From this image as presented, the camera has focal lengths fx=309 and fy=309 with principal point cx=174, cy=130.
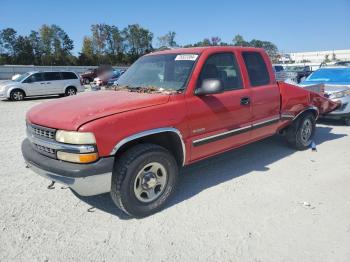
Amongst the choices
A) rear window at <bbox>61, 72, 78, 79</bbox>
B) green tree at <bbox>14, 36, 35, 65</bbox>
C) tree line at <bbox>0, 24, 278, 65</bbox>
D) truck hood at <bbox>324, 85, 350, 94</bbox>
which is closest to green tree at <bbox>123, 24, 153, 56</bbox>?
tree line at <bbox>0, 24, 278, 65</bbox>

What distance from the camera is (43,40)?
2672 inches

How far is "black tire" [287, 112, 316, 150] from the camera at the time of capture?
19.6 ft

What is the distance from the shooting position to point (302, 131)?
6.10 meters

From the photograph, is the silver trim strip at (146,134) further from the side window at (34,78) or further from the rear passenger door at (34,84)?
the side window at (34,78)

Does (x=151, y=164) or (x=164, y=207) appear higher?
(x=151, y=164)

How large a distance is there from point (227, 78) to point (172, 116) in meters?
1.29

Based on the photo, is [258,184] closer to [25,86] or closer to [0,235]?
[0,235]

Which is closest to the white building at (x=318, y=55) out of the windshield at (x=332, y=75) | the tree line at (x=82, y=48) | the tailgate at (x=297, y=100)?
the tree line at (x=82, y=48)

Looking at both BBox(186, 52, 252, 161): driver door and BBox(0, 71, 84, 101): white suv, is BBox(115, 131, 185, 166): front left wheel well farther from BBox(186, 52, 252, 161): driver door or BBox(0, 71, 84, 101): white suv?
BBox(0, 71, 84, 101): white suv

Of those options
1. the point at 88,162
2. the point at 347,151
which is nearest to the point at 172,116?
the point at 88,162

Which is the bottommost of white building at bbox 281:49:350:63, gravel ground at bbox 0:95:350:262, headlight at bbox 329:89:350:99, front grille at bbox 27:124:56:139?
gravel ground at bbox 0:95:350:262

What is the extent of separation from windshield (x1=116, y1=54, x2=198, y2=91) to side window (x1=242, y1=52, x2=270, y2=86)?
1.08 metres

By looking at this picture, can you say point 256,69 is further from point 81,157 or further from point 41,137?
point 41,137

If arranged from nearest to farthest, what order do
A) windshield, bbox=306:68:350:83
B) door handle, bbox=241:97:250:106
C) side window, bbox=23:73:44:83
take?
1. door handle, bbox=241:97:250:106
2. windshield, bbox=306:68:350:83
3. side window, bbox=23:73:44:83
